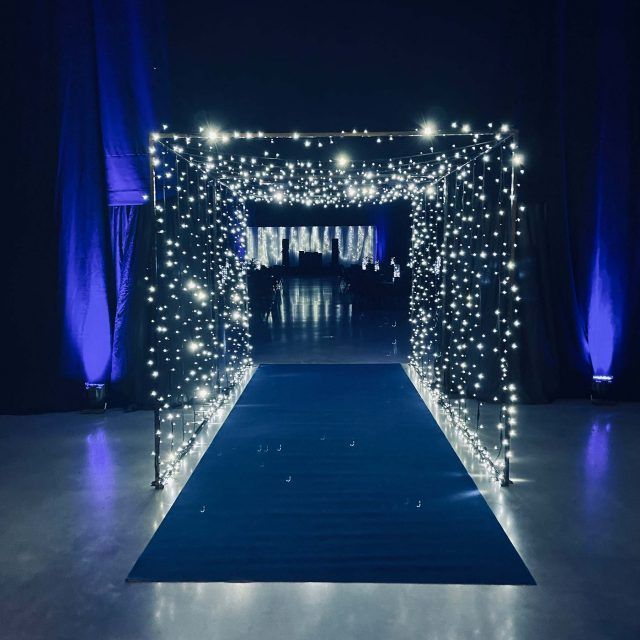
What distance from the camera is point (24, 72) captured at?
5.54m

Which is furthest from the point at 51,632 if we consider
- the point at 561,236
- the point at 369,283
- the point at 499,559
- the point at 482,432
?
the point at 369,283

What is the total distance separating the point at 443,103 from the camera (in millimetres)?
7391

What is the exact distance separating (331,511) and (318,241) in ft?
72.0

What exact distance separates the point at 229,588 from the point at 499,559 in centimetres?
131

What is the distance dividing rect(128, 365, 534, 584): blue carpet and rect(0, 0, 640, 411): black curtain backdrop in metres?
1.83

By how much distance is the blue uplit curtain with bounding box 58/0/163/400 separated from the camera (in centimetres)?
562

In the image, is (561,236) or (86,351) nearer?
(86,351)

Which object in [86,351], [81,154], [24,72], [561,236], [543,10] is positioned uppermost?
[543,10]

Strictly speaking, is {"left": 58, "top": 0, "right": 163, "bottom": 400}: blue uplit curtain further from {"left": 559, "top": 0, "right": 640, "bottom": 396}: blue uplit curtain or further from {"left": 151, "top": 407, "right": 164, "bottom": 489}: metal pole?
{"left": 559, "top": 0, "right": 640, "bottom": 396}: blue uplit curtain

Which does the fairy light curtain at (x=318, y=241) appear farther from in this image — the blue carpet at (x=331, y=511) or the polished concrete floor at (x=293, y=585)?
the polished concrete floor at (x=293, y=585)

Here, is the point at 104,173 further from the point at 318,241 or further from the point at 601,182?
the point at 318,241

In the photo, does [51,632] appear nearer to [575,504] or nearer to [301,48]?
[575,504]

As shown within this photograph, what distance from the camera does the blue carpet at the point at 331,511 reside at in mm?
2949

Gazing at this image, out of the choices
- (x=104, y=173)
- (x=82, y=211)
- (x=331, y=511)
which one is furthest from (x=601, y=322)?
(x=82, y=211)
